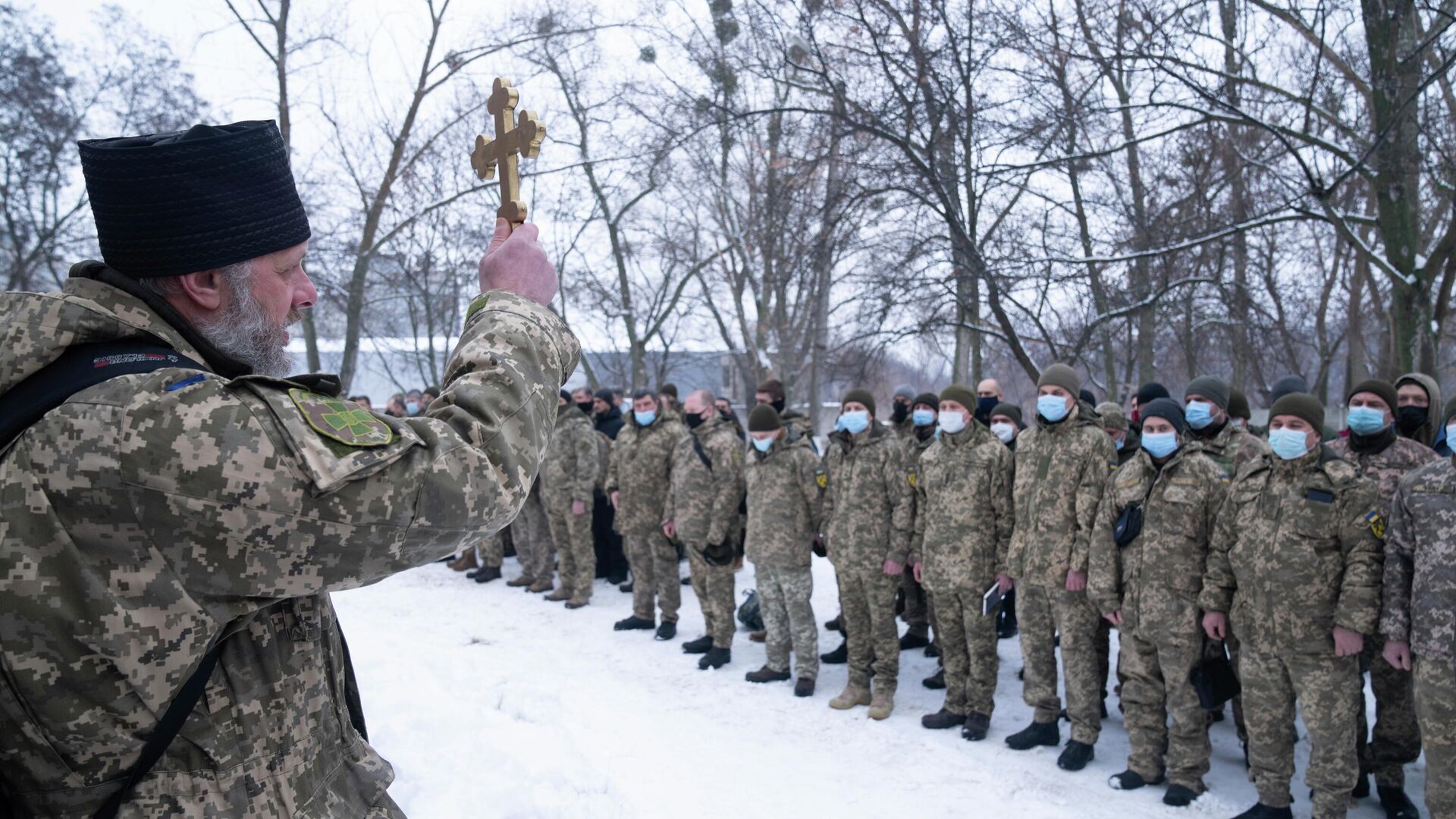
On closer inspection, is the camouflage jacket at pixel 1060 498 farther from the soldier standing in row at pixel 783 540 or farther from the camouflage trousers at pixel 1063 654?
the soldier standing in row at pixel 783 540

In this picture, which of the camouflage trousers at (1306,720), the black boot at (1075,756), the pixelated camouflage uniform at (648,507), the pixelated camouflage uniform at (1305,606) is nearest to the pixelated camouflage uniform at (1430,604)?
the pixelated camouflage uniform at (1305,606)

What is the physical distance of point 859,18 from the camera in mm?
8086

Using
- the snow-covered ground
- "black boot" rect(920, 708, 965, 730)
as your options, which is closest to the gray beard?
the snow-covered ground

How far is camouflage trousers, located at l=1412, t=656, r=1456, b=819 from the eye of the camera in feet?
13.3

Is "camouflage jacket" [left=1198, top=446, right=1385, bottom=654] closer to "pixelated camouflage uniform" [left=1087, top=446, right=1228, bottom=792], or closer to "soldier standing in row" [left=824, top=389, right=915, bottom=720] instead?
"pixelated camouflage uniform" [left=1087, top=446, right=1228, bottom=792]

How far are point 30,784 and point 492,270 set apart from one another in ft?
3.05

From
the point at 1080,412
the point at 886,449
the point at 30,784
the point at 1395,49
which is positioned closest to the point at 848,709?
the point at 886,449

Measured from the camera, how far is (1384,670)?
198 inches

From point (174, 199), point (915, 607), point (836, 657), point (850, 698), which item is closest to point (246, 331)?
point (174, 199)

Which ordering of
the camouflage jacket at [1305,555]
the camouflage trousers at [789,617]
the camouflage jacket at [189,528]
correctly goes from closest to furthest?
the camouflage jacket at [189,528] < the camouflage jacket at [1305,555] < the camouflage trousers at [789,617]

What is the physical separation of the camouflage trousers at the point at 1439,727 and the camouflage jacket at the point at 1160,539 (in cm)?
114

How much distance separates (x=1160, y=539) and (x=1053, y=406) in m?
1.07

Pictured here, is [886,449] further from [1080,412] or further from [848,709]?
[848,709]

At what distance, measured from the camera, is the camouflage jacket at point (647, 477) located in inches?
358
